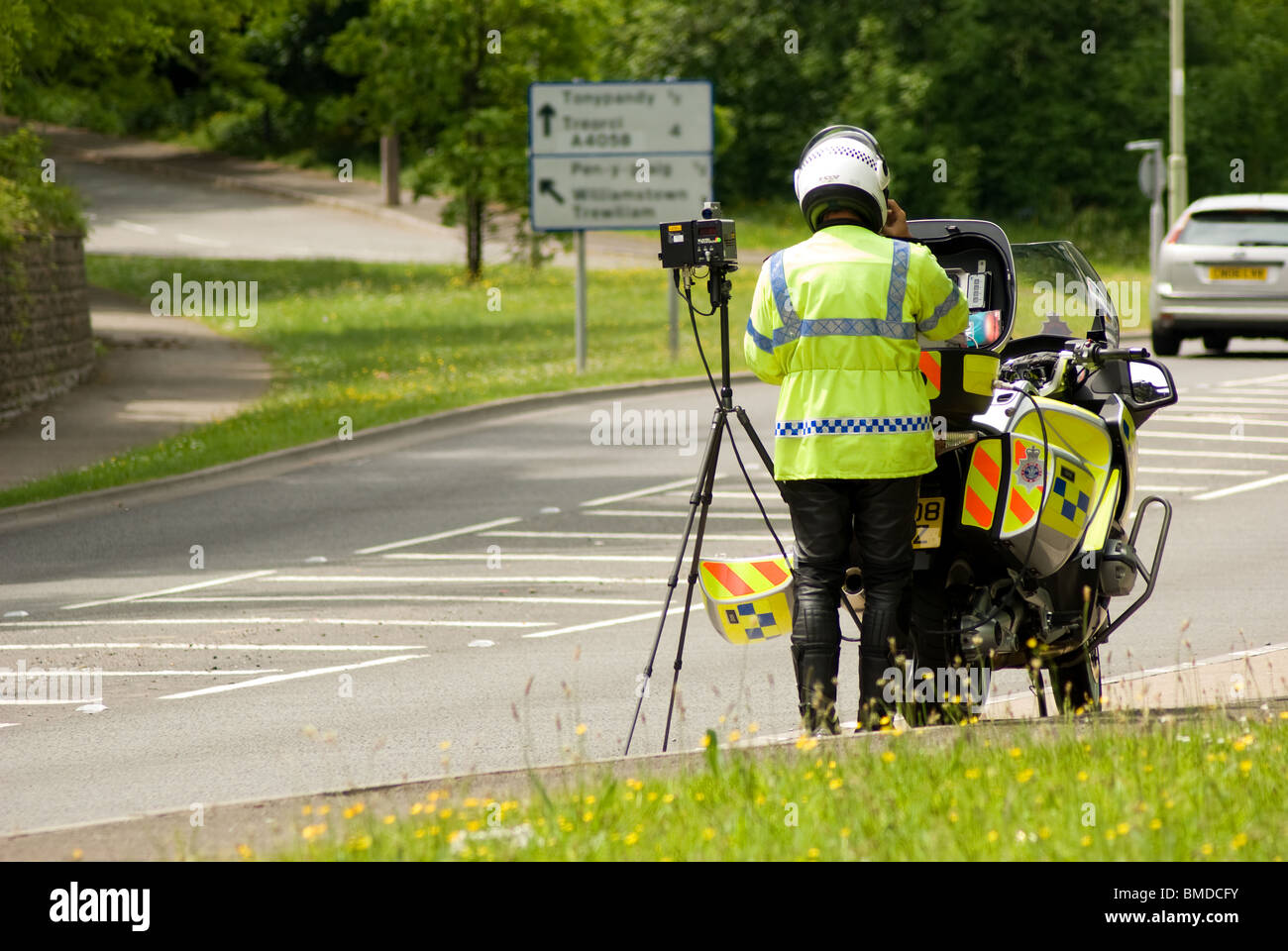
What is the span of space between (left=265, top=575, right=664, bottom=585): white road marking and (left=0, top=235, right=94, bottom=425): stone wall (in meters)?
7.96

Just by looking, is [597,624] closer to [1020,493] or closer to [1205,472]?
[1020,493]

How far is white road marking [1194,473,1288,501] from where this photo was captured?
12117mm

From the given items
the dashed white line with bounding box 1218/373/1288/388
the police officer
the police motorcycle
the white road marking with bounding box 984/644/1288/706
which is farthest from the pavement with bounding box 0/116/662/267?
the police officer

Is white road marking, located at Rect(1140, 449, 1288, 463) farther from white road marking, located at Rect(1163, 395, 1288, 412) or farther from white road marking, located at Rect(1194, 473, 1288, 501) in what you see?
white road marking, located at Rect(1163, 395, 1288, 412)

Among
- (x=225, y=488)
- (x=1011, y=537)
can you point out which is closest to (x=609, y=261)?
(x=225, y=488)

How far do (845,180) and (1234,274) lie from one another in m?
15.3

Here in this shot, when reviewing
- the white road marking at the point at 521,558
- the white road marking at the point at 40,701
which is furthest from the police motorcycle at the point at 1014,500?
the white road marking at the point at 521,558

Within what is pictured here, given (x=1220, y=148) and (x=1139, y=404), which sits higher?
(x=1220, y=148)

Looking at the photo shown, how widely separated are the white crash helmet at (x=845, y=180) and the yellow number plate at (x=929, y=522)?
2.92ft

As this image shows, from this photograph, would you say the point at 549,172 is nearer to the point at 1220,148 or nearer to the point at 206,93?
the point at 1220,148

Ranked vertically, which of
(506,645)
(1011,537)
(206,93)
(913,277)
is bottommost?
(506,645)

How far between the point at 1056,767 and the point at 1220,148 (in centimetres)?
4146

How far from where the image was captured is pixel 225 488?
13.7m
